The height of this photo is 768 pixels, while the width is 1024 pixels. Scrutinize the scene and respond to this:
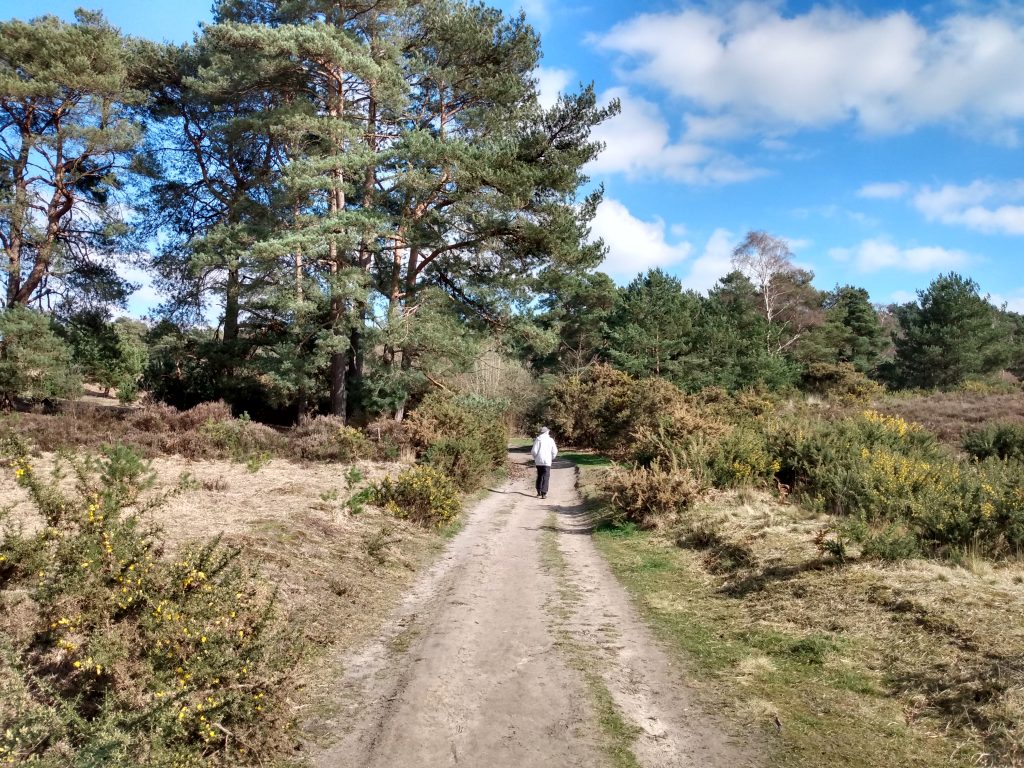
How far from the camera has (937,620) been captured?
5.73 meters

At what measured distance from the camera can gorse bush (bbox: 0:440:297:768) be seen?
364 cm

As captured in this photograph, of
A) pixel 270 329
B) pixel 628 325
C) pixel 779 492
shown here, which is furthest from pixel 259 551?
pixel 628 325

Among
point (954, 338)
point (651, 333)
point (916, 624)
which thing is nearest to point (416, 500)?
point (916, 624)

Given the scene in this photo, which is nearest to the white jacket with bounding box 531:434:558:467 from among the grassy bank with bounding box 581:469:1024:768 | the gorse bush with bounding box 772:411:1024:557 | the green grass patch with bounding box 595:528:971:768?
the gorse bush with bounding box 772:411:1024:557

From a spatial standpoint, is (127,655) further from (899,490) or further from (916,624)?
(899,490)

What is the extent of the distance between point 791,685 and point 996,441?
67.6 feet

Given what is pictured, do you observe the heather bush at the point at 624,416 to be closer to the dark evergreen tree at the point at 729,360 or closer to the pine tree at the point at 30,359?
the dark evergreen tree at the point at 729,360

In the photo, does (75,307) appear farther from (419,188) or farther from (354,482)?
(354,482)

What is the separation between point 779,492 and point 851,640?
6.97 m

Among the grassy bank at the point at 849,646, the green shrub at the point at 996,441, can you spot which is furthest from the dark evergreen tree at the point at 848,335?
the grassy bank at the point at 849,646

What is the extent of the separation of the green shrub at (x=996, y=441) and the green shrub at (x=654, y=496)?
43.8 feet

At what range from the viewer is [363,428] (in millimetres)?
20109

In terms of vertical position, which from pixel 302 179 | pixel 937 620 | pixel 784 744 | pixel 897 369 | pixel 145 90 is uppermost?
pixel 145 90

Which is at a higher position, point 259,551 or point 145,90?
point 145,90
